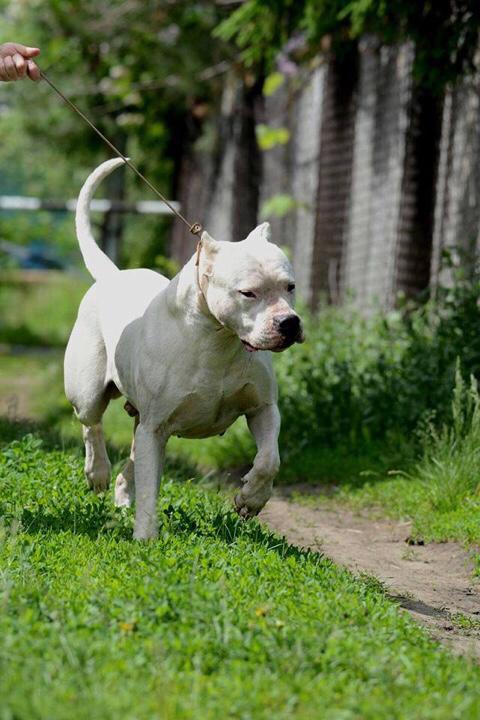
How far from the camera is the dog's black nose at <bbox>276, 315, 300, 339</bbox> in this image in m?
4.78

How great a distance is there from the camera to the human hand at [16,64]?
584 cm

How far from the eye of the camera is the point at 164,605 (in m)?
3.94

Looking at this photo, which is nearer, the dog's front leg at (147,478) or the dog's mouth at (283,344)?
the dog's mouth at (283,344)

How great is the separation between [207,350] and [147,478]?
59 cm

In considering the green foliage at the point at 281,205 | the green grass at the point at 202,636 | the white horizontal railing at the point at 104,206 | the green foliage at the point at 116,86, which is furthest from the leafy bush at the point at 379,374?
the white horizontal railing at the point at 104,206

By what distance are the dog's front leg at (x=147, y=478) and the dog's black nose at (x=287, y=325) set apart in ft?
3.07

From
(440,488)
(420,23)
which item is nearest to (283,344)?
(440,488)

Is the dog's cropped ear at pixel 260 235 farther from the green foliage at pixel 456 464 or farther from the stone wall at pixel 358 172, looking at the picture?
the stone wall at pixel 358 172

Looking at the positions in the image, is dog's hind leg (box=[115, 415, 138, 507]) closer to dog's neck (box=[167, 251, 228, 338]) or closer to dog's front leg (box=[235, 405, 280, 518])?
dog's front leg (box=[235, 405, 280, 518])

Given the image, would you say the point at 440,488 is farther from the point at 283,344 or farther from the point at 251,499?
the point at 283,344

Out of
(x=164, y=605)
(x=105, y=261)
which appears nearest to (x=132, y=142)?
(x=105, y=261)

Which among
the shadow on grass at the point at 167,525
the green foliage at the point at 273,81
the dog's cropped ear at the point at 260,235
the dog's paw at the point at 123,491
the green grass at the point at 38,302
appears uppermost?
the green foliage at the point at 273,81

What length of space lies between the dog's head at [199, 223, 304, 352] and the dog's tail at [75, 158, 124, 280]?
1465 millimetres

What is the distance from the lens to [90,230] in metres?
6.59
